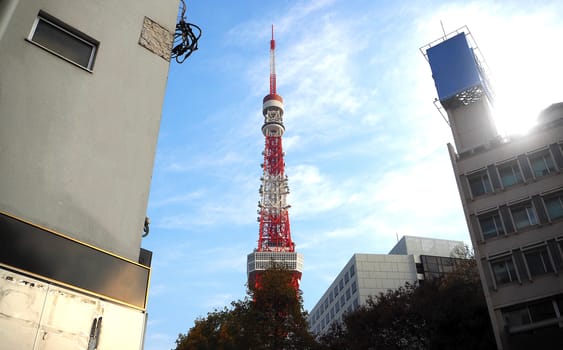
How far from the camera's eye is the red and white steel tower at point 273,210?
8400 centimetres

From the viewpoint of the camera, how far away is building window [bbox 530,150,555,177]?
2592cm

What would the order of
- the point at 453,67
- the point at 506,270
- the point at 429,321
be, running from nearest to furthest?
the point at 506,270 < the point at 429,321 < the point at 453,67

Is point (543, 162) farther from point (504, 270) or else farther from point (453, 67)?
point (453, 67)

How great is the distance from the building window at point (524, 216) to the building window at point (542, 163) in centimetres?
212

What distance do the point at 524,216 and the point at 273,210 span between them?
221 feet

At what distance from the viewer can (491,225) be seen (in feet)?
88.1

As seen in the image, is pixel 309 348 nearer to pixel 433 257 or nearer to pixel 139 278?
pixel 139 278

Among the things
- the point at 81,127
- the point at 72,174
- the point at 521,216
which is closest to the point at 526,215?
the point at 521,216

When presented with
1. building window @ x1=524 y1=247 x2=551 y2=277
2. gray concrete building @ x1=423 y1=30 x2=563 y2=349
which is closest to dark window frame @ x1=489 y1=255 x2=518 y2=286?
gray concrete building @ x1=423 y1=30 x2=563 y2=349

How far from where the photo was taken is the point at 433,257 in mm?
71875

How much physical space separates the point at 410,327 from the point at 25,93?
2953 cm

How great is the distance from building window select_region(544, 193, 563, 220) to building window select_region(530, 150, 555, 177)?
5.11ft

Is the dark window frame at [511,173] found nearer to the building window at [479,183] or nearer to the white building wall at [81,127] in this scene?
the building window at [479,183]

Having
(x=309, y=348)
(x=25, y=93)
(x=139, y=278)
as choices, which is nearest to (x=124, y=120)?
(x=25, y=93)
